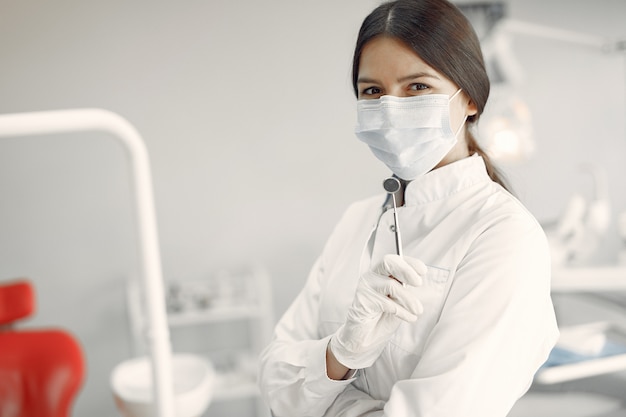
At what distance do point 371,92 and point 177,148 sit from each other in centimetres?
176

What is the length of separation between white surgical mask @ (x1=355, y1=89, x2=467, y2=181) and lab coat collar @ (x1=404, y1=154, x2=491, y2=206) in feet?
0.06

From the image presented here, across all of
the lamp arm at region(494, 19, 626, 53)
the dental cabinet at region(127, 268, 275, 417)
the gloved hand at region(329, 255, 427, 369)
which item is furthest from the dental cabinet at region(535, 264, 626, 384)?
the gloved hand at region(329, 255, 427, 369)

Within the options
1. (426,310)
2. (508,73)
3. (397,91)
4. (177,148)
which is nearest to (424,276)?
(426,310)

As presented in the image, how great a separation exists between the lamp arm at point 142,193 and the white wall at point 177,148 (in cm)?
171

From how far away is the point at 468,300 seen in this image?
757mm

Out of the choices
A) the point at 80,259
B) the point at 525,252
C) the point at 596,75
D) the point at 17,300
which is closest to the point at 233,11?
the point at 80,259

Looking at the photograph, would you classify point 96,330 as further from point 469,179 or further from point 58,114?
point 469,179

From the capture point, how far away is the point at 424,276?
832 mm

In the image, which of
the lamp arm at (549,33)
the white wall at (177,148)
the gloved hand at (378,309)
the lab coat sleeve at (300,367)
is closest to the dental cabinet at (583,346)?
the white wall at (177,148)

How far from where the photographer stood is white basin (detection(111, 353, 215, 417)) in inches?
77.4

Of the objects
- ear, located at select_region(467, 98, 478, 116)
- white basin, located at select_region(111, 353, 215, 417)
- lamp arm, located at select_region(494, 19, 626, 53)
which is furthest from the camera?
lamp arm, located at select_region(494, 19, 626, 53)

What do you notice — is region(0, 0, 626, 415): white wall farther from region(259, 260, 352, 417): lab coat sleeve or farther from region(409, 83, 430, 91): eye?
region(409, 83, 430, 91): eye

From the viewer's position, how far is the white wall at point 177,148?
243cm

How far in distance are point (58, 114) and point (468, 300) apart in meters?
0.65
